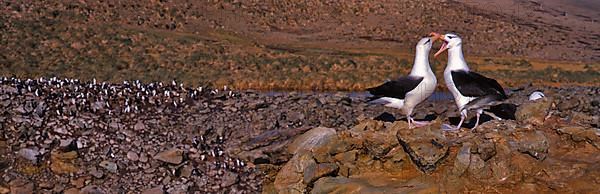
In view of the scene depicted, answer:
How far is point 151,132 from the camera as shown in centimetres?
1658

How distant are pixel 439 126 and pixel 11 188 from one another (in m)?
8.04

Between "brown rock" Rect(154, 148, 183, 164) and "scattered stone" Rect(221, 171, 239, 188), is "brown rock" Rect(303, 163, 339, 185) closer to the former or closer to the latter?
"scattered stone" Rect(221, 171, 239, 188)

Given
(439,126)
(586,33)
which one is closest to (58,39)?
(439,126)

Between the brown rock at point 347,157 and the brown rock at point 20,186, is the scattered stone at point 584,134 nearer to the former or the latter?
the brown rock at point 347,157

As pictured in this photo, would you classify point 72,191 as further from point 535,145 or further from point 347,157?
point 535,145

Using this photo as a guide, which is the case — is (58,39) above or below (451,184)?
below

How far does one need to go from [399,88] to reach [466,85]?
1.25m

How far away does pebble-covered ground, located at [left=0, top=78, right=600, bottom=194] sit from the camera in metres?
14.5

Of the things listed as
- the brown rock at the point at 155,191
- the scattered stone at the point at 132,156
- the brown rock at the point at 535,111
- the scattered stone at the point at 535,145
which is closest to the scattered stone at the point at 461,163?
the scattered stone at the point at 535,145

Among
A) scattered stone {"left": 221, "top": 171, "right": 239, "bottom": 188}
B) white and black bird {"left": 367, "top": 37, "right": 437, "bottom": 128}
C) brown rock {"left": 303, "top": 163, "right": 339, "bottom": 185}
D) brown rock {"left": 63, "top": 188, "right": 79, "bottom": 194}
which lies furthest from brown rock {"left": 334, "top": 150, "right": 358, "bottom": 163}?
brown rock {"left": 63, "top": 188, "right": 79, "bottom": 194}

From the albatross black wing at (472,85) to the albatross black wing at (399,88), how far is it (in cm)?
74

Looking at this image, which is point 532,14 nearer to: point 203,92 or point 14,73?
point 14,73

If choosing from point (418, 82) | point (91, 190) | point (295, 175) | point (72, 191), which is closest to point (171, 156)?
point (91, 190)

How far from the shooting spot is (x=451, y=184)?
9812 mm
